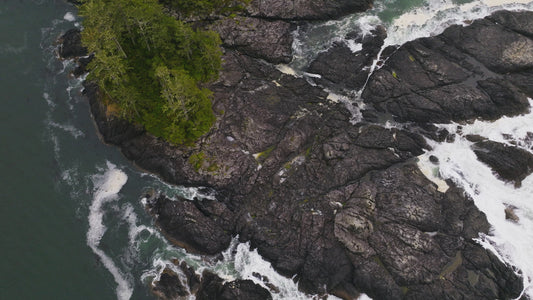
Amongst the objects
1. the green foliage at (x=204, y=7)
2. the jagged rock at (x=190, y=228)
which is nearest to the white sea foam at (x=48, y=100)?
the green foliage at (x=204, y=7)

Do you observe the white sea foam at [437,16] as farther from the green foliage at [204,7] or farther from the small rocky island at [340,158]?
the green foliage at [204,7]

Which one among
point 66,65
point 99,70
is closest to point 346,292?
point 99,70

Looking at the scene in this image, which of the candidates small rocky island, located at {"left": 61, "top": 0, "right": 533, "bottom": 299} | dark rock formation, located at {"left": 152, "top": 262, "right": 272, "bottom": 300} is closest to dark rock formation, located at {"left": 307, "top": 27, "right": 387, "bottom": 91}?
small rocky island, located at {"left": 61, "top": 0, "right": 533, "bottom": 299}

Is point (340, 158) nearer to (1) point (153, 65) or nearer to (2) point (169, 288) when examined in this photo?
(2) point (169, 288)

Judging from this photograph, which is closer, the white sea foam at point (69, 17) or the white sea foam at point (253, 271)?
the white sea foam at point (253, 271)

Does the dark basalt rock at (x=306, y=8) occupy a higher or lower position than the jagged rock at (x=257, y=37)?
higher

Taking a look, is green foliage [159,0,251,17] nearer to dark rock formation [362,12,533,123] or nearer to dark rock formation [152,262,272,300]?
dark rock formation [362,12,533,123]
